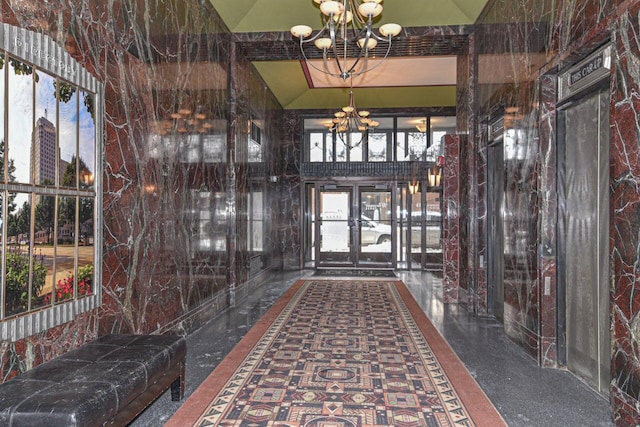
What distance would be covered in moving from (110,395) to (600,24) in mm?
3794

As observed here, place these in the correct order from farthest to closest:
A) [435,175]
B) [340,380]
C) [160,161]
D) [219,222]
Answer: [435,175]
[219,222]
[160,161]
[340,380]

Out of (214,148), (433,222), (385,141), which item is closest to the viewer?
(214,148)

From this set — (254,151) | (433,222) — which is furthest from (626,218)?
(433,222)

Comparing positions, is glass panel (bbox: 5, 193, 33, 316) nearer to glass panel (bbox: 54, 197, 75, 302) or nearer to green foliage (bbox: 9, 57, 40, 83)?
glass panel (bbox: 54, 197, 75, 302)

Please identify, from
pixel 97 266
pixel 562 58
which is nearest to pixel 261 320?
pixel 97 266

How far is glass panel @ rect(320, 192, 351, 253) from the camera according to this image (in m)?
10.9

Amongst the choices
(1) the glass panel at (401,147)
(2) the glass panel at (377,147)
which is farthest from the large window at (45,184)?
(1) the glass panel at (401,147)

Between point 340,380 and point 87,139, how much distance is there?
263cm

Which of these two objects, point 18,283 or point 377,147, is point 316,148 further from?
point 18,283

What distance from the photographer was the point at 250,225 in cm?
775

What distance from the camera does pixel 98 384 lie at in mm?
2156

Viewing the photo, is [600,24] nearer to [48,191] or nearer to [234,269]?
[48,191]

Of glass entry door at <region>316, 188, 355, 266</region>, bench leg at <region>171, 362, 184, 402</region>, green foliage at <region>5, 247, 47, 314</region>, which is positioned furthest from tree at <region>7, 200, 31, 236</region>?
glass entry door at <region>316, 188, 355, 266</region>

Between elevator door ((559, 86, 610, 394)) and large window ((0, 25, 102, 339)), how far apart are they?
3.81 meters
